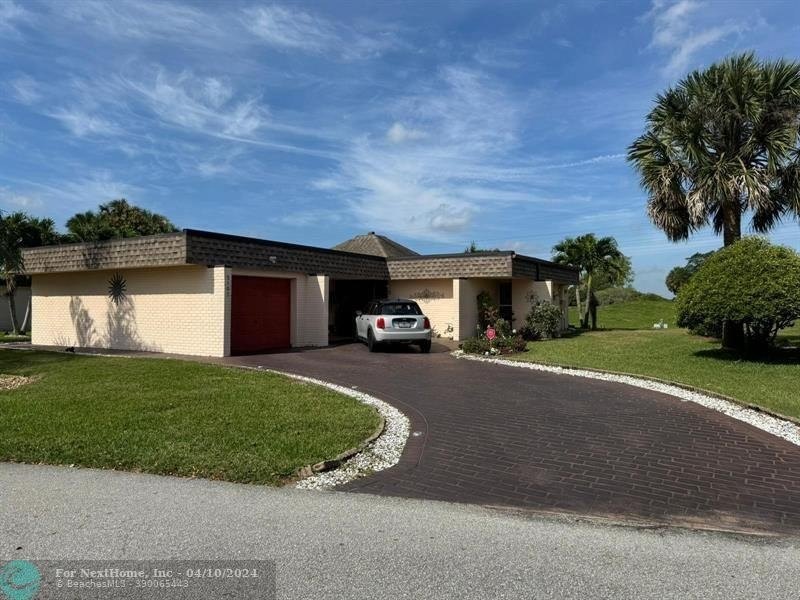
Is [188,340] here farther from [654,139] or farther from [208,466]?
[654,139]

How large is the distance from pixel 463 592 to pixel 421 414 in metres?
4.96

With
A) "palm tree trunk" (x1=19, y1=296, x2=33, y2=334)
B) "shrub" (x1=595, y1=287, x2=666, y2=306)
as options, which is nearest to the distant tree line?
"palm tree trunk" (x1=19, y1=296, x2=33, y2=334)

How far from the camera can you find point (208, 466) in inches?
219

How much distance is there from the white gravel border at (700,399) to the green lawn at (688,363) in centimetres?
32

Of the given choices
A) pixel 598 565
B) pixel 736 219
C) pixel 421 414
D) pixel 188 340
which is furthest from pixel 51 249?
pixel 736 219

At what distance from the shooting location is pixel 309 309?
1820 cm

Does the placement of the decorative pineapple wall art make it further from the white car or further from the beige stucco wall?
the white car

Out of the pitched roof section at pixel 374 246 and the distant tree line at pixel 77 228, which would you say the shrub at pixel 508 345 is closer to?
the pitched roof section at pixel 374 246

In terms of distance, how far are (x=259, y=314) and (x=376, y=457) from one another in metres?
11.7

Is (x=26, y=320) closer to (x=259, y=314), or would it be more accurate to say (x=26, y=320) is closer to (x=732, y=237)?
(x=259, y=314)

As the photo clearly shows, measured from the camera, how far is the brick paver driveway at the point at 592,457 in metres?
4.80

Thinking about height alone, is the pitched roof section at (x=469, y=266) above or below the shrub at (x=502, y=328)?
above

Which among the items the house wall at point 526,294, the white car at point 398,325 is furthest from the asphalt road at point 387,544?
the house wall at point 526,294

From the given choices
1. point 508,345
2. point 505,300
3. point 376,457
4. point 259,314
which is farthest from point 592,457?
point 505,300
